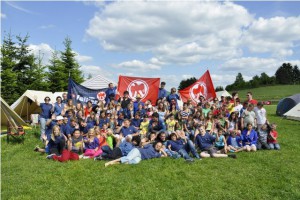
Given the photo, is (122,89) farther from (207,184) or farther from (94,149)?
(207,184)

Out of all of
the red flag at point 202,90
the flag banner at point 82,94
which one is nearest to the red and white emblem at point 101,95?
the flag banner at point 82,94

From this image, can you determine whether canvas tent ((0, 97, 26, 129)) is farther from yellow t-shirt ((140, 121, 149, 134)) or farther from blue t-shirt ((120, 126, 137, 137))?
yellow t-shirt ((140, 121, 149, 134))

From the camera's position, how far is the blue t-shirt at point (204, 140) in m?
9.52

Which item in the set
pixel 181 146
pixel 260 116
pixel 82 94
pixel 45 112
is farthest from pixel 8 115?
pixel 260 116

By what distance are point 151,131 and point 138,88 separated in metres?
4.16

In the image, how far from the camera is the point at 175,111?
11070mm

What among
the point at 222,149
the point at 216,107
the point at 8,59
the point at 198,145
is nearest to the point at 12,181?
the point at 198,145

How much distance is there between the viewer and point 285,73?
398 ft

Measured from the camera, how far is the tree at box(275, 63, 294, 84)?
391ft

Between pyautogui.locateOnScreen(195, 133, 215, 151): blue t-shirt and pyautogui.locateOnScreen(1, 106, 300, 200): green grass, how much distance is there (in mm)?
852

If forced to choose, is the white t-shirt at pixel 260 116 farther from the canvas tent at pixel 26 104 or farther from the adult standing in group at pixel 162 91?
the canvas tent at pixel 26 104

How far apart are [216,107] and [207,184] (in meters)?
6.10

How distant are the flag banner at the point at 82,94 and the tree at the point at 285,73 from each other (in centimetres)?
11727

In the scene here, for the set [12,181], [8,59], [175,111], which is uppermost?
[8,59]
